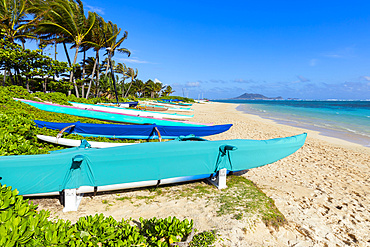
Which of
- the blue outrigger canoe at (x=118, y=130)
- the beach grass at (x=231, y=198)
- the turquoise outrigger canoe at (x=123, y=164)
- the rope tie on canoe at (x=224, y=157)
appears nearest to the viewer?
the turquoise outrigger canoe at (x=123, y=164)

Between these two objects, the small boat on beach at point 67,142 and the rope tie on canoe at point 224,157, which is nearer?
the rope tie on canoe at point 224,157

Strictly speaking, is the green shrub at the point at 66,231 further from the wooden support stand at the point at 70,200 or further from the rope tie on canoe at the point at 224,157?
the rope tie on canoe at the point at 224,157

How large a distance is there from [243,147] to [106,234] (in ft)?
9.46

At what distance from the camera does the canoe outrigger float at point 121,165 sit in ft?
8.85

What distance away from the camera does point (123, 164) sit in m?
3.12

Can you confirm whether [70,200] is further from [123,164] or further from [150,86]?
[150,86]

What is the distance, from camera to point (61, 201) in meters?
3.29

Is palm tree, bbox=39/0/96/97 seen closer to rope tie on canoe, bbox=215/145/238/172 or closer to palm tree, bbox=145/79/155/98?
rope tie on canoe, bbox=215/145/238/172

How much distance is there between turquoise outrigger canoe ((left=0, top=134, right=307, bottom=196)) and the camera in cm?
269

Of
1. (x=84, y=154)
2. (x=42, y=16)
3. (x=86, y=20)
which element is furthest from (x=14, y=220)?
(x=42, y=16)

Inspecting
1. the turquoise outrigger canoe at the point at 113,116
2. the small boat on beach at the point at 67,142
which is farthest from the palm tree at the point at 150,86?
the small boat on beach at the point at 67,142

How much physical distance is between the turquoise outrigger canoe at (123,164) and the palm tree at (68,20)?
17.1 metres

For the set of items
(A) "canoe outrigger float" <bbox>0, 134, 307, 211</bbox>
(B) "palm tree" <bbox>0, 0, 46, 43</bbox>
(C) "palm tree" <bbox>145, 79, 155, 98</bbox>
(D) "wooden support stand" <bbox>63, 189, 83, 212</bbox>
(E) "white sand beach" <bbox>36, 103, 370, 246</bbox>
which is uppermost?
(B) "palm tree" <bbox>0, 0, 46, 43</bbox>

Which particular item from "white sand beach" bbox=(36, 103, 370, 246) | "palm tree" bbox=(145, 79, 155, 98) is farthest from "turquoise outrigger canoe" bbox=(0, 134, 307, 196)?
"palm tree" bbox=(145, 79, 155, 98)
